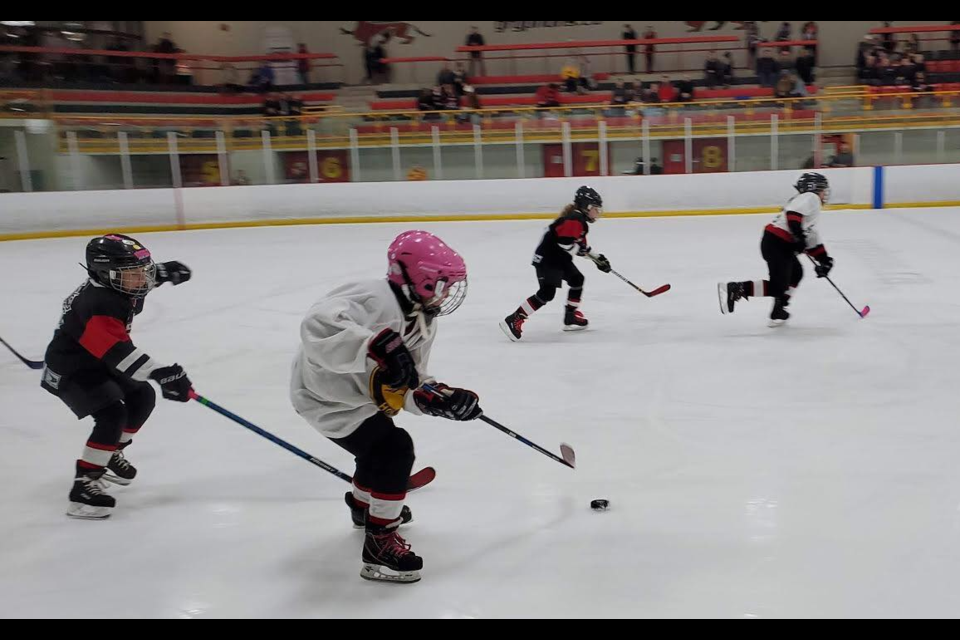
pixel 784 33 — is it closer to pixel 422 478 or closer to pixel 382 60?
pixel 382 60

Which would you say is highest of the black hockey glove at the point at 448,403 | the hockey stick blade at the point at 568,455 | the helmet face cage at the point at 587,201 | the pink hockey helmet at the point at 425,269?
the pink hockey helmet at the point at 425,269

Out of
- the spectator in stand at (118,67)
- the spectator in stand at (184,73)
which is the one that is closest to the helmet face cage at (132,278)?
the spectator in stand at (118,67)

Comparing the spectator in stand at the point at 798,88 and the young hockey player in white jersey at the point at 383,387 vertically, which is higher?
the spectator in stand at the point at 798,88

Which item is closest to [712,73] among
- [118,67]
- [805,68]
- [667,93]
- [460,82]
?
[667,93]

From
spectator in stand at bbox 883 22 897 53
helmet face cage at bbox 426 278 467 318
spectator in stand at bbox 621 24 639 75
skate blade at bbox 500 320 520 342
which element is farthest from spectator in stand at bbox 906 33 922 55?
helmet face cage at bbox 426 278 467 318

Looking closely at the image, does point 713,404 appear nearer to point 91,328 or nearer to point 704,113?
point 91,328

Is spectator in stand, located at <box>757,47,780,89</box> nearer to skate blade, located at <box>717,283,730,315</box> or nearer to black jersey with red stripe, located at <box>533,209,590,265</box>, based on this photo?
skate blade, located at <box>717,283,730,315</box>

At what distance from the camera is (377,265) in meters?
7.54

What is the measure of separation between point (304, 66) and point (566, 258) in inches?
473

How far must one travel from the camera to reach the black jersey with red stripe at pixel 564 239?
4.83 meters

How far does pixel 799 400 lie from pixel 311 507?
2073 mm

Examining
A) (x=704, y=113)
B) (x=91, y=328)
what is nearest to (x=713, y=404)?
(x=91, y=328)

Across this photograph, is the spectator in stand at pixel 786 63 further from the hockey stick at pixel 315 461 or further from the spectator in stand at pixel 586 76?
the hockey stick at pixel 315 461

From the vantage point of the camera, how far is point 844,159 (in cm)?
1013
